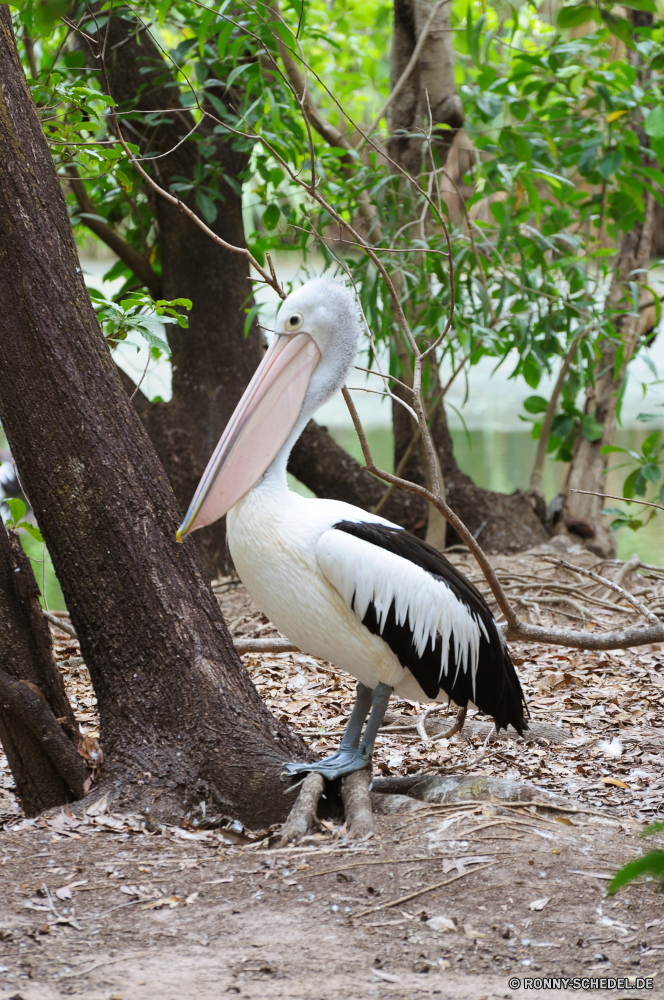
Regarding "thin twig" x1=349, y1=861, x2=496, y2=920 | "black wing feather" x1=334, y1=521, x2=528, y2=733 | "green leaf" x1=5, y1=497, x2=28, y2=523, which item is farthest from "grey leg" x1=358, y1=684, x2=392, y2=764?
"green leaf" x1=5, y1=497, x2=28, y2=523

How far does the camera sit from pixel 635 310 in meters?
5.34

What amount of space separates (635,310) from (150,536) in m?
3.90

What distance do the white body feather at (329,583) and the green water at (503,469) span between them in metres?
5.15

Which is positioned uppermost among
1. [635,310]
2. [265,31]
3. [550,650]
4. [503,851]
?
[265,31]

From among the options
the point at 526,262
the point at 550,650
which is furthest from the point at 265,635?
the point at 526,262

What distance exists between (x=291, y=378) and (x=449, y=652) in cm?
92

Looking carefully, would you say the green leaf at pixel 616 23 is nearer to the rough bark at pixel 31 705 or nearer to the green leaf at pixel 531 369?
the rough bark at pixel 31 705

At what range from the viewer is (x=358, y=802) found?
2348 millimetres

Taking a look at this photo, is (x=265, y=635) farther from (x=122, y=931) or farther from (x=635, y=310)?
(x=635, y=310)

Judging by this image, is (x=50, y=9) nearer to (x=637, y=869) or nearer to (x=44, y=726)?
(x=637, y=869)

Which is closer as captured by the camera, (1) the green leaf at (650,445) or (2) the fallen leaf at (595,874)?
(2) the fallen leaf at (595,874)

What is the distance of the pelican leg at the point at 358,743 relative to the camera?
8.03ft

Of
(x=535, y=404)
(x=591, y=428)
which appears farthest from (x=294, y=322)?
(x=591, y=428)

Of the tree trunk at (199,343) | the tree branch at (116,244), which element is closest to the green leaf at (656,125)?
the tree trunk at (199,343)
